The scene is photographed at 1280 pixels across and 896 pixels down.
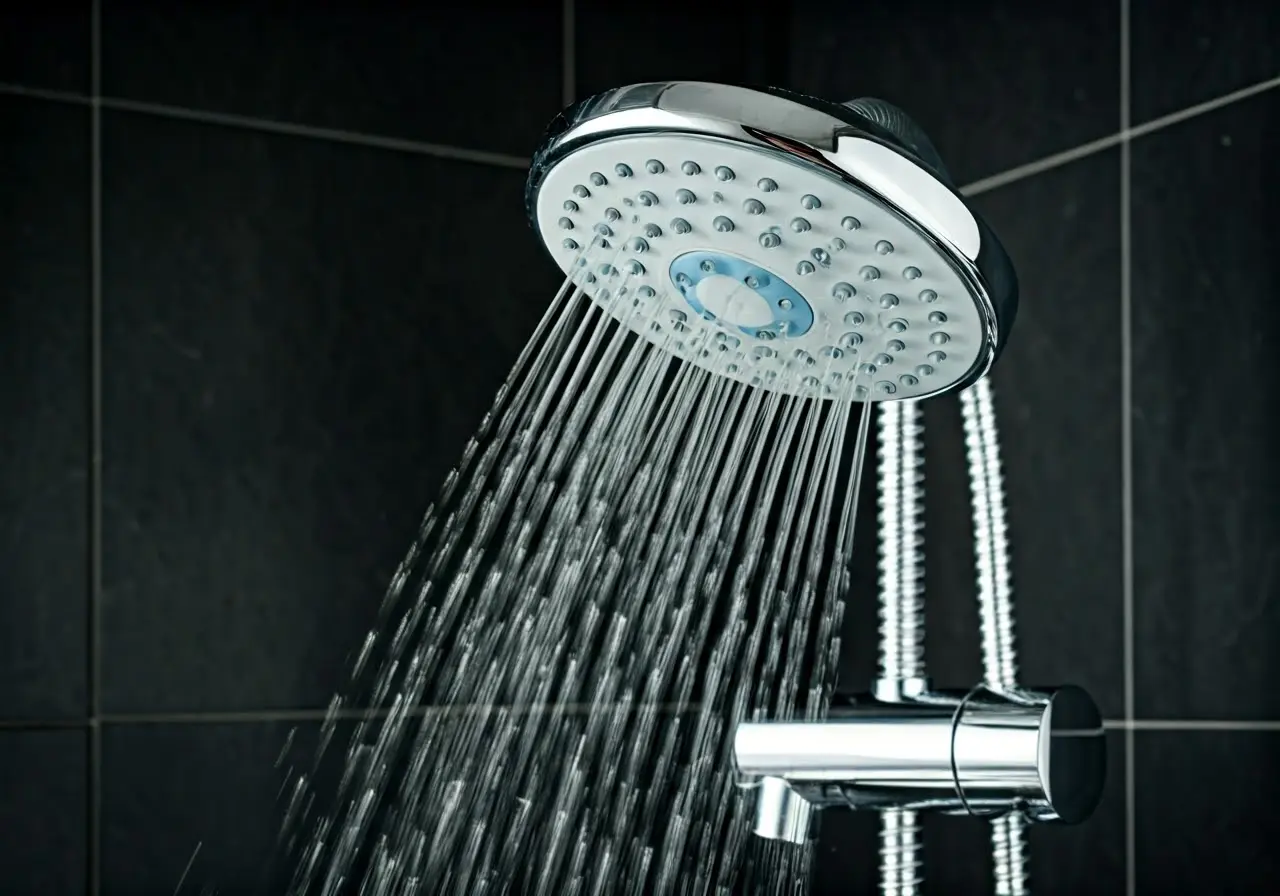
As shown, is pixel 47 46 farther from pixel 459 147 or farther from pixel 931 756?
pixel 931 756

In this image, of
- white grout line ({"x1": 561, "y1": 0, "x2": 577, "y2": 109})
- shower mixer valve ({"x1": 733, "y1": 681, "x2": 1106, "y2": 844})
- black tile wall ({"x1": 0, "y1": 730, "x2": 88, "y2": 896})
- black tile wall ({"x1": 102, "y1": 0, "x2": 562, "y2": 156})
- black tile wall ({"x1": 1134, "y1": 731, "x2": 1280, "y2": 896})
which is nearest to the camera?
shower mixer valve ({"x1": 733, "y1": 681, "x2": 1106, "y2": 844})

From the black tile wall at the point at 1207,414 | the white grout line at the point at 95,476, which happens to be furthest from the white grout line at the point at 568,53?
the black tile wall at the point at 1207,414

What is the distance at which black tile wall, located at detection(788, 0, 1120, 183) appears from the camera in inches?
40.9

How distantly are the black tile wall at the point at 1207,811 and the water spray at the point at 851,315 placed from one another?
0.66ft

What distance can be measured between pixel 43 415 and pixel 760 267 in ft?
2.19

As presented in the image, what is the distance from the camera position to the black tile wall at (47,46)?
103 centimetres

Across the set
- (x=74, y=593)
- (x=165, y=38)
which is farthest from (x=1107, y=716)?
(x=165, y=38)

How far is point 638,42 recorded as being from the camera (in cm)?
131

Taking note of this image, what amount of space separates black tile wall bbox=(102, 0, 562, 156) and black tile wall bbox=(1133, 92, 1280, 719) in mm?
538

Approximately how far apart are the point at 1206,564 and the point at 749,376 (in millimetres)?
424

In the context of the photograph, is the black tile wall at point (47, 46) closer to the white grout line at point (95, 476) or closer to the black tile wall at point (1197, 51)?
the white grout line at point (95, 476)

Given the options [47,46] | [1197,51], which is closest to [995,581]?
[1197,51]

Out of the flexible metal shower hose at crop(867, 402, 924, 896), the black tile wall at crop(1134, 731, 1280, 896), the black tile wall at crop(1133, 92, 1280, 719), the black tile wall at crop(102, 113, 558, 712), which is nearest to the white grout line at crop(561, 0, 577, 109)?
the black tile wall at crop(102, 113, 558, 712)

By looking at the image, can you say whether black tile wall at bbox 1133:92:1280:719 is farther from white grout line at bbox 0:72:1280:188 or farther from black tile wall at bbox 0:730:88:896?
black tile wall at bbox 0:730:88:896
